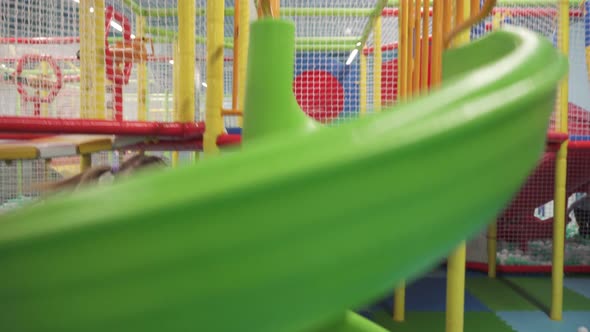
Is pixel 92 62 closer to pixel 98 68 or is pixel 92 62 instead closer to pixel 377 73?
pixel 98 68

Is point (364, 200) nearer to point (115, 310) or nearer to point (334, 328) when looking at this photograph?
point (115, 310)

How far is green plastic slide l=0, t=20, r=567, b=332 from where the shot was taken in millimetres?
252

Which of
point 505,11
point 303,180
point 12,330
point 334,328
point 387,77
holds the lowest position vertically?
point 334,328

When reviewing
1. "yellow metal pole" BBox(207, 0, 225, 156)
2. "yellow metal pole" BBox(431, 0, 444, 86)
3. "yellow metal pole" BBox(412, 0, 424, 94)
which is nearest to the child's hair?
"yellow metal pole" BBox(207, 0, 225, 156)

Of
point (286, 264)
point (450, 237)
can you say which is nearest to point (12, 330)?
point (286, 264)

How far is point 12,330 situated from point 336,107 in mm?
3711

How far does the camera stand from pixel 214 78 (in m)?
1.74

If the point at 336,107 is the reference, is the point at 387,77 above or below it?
above

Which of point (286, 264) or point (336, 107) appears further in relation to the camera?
A: point (336, 107)

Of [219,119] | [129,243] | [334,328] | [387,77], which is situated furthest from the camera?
[387,77]

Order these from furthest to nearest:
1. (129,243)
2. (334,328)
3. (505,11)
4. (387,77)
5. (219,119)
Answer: (387,77)
(505,11)
(219,119)
(334,328)
(129,243)

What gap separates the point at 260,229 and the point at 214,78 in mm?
1551

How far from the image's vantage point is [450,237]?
1.06ft

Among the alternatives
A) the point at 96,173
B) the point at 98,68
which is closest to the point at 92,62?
the point at 98,68
